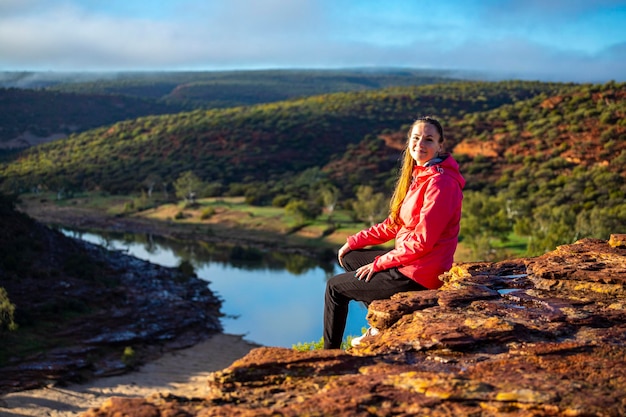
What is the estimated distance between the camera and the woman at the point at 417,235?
459cm

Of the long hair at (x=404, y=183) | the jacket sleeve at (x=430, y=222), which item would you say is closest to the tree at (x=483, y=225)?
the long hair at (x=404, y=183)

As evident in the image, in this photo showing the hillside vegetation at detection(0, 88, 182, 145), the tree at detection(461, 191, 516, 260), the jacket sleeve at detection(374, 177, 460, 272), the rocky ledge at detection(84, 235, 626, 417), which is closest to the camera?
the rocky ledge at detection(84, 235, 626, 417)

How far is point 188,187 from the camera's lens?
47.8m

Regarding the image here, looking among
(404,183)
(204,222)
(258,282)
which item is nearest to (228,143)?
(204,222)

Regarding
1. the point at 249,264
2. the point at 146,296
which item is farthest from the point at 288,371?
the point at 249,264

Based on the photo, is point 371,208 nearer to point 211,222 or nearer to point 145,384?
point 211,222

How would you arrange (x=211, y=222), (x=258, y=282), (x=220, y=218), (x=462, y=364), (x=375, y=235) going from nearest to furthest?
(x=462, y=364) → (x=375, y=235) → (x=258, y=282) → (x=211, y=222) → (x=220, y=218)

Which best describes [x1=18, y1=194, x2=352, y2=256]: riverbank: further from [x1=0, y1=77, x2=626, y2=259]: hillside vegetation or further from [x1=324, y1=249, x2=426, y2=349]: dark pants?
[x1=324, y1=249, x2=426, y2=349]: dark pants

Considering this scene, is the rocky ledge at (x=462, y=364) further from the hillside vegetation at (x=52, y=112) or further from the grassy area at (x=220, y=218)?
the hillside vegetation at (x=52, y=112)

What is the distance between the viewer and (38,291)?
2180 centimetres

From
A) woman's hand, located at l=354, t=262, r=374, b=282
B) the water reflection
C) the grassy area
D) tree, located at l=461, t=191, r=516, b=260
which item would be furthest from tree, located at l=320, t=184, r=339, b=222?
woman's hand, located at l=354, t=262, r=374, b=282

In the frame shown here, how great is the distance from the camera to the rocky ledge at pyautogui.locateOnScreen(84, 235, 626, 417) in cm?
300

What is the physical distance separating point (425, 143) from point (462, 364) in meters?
1.93

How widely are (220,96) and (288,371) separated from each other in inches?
5236
